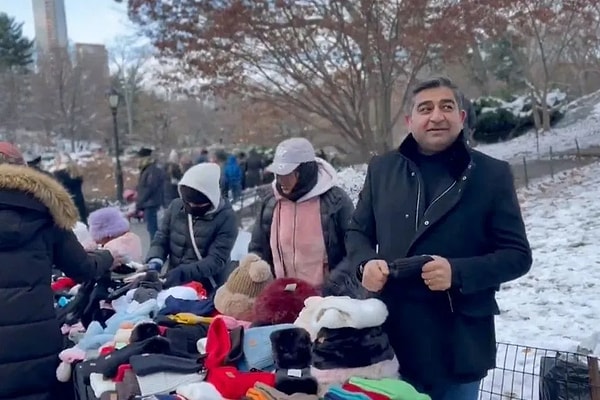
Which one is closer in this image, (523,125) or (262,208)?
(262,208)

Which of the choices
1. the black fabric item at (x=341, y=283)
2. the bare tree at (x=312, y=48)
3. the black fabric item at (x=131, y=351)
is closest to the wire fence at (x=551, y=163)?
the bare tree at (x=312, y=48)

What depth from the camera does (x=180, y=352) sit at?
3209 mm

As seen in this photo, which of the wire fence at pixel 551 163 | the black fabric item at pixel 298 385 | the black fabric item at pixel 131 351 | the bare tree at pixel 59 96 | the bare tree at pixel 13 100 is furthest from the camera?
the bare tree at pixel 59 96

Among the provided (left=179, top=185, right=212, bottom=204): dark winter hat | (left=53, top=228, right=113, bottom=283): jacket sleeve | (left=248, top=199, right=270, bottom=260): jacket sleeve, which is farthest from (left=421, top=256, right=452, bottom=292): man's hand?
(left=179, top=185, right=212, bottom=204): dark winter hat

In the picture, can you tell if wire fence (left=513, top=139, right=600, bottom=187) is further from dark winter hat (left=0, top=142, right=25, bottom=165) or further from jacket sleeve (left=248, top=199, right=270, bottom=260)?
dark winter hat (left=0, top=142, right=25, bottom=165)

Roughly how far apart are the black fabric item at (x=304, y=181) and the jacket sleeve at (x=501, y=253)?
5.10 ft

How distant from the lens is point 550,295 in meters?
7.36

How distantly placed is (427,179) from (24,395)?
7.35ft

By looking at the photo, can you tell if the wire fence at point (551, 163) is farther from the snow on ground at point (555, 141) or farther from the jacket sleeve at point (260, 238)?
the jacket sleeve at point (260, 238)

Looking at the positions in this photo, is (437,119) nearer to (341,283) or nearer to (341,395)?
(341,395)

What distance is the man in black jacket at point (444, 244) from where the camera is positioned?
8.23 feet

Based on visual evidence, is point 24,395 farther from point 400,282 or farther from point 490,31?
point 490,31

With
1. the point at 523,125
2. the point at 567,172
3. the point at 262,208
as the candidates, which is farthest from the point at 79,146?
the point at 262,208

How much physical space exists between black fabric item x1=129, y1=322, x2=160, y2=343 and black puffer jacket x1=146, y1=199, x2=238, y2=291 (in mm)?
1243
